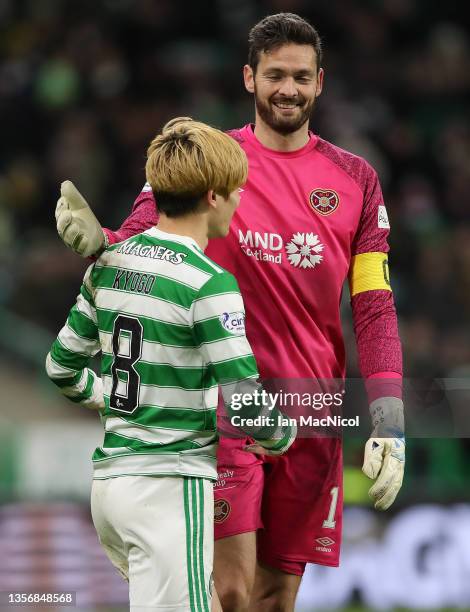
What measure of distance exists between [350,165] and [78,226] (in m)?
1.17

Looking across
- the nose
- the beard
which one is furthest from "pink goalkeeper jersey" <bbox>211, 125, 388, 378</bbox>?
the nose

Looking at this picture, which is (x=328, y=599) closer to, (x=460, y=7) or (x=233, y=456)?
(x=233, y=456)

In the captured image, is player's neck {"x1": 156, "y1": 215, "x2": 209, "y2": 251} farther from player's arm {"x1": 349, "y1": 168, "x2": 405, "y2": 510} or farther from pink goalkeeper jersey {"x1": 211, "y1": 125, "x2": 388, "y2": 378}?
player's arm {"x1": 349, "y1": 168, "x2": 405, "y2": 510}

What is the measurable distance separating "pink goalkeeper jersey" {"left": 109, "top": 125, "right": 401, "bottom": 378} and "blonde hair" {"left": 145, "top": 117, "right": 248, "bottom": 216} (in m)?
0.63

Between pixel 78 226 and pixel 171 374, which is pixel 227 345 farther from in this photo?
pixel 78 226

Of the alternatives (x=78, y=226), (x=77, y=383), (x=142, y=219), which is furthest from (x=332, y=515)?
(x=78, y=226)

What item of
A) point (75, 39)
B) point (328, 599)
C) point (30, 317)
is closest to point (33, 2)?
point (75, 39)

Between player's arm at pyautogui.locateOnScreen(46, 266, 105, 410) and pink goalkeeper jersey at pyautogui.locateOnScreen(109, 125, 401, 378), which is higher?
pink goalkeeper jersey at pyautogui.locateOnScreen(109, 125, 401, 378)

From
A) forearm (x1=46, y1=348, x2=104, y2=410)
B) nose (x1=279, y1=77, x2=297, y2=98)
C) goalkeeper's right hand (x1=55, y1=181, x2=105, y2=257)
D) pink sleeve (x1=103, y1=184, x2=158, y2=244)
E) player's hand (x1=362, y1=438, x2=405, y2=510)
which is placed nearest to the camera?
goalkeeper's right hand (x1=55, y1=181, x2=105, y2=257)

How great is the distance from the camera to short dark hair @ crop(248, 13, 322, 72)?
13.9 feet

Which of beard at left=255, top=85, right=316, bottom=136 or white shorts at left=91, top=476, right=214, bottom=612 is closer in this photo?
white shorts at left=91, top=476, right=214, bottom=612

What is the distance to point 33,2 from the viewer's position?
12070mm

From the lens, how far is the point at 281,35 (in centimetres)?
426

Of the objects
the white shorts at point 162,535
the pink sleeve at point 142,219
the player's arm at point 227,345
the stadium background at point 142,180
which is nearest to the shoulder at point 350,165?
the pink sleeve at point 142,219
